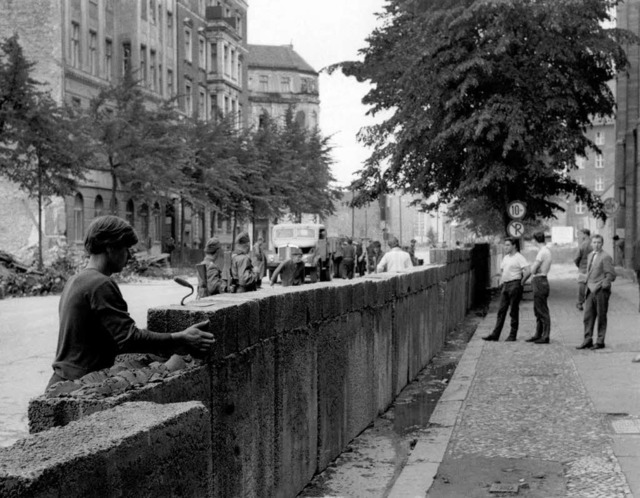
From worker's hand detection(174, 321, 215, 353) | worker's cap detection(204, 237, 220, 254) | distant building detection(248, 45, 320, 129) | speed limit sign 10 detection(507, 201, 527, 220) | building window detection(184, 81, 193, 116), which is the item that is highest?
distant building detection(248, 45, 320, 129)

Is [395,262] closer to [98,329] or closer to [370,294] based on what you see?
[370,294]

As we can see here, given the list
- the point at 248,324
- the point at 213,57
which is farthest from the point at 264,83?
the point at 248,324

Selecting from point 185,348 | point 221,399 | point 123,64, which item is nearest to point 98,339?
point 185,348

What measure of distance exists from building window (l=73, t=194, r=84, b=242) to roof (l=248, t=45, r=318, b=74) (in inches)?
2822

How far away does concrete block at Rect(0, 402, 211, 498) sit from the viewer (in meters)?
2.55

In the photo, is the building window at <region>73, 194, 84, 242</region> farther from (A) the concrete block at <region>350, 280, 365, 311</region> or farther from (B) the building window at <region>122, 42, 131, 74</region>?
(A) the concrete block at <region>350, 280, 365, 311</region>

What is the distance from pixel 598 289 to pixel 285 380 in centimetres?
1024

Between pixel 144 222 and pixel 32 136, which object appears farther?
pixel 144 222

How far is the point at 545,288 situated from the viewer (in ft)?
55.3

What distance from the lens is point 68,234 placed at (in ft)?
145

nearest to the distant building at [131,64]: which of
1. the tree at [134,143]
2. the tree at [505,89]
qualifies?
the tree at [134,143]

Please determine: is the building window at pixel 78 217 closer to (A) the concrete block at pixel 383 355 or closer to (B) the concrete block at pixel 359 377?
(A) the concrete block at pixel 383 355

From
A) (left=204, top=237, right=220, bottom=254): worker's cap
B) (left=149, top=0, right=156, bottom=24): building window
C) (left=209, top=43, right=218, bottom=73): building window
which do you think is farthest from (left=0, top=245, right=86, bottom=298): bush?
(left=209, top=43, right=218, bottom=73): building window

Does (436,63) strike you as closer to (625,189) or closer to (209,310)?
(625,189)
